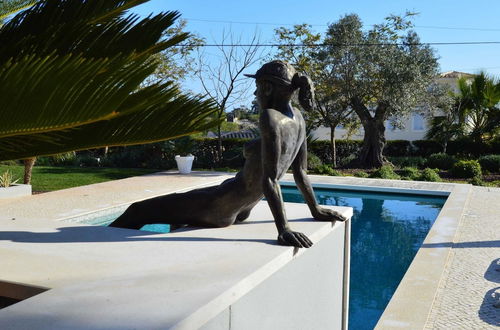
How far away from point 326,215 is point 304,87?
3.49 ft

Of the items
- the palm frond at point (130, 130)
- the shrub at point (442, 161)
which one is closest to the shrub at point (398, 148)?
the shrub at point (442, 161)

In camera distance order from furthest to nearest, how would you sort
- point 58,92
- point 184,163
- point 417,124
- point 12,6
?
point 417,124
point 184,163
point 12,6
point 58,92

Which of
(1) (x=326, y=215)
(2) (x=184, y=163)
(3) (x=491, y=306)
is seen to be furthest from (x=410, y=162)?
(1) (x=326, y=215)

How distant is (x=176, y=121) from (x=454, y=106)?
20933 millimetres

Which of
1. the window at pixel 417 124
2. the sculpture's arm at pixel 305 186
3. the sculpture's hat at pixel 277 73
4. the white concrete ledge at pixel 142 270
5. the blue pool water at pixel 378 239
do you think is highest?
the window at pixel 417 124

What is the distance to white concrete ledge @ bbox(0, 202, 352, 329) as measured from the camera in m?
1.75

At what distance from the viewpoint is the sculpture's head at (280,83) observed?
328cm

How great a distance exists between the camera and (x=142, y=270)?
7.89 feet

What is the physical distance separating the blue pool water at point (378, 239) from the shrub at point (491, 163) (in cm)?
675

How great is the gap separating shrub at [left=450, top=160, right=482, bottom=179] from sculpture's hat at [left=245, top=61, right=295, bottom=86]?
14.4 m

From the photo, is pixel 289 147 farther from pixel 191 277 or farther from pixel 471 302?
pixel 471 302

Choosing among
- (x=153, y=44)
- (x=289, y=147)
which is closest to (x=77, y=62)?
(x=153, y=44)

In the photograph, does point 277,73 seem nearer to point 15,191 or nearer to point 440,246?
point 440,246

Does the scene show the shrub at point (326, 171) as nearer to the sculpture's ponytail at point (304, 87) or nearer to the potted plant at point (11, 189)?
the potted plant at point (11, 189)
